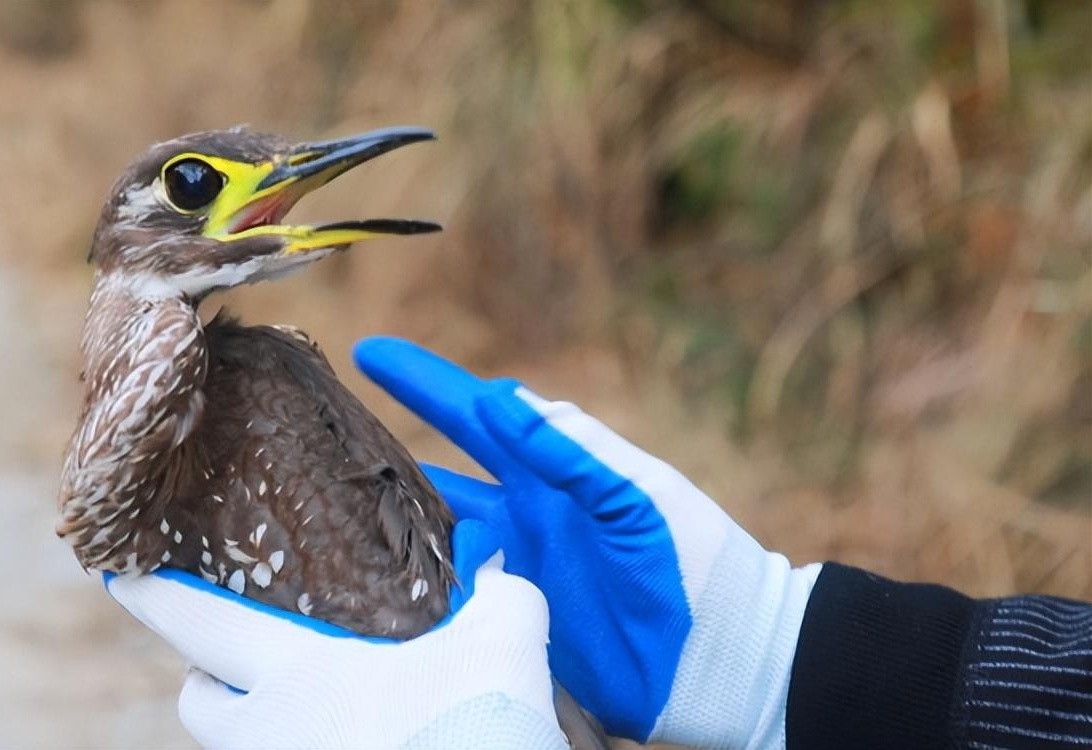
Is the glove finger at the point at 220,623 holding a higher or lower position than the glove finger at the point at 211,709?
higher

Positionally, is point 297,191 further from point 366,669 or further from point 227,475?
point 366,669

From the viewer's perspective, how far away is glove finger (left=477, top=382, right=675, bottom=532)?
141cm

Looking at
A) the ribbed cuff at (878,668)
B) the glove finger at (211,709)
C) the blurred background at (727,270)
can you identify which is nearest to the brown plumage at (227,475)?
the glove finger at (211,709)

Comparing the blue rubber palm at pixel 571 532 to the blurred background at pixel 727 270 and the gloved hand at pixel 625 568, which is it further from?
the blurred background at pixel 727 270

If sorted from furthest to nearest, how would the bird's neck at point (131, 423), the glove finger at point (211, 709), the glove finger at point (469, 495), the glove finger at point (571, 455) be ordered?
the glove finger at point (469, 495) < the glove finger at point (571, 455) < the glove finger at point (211, 709) < the bird's neck at point (131, 423)

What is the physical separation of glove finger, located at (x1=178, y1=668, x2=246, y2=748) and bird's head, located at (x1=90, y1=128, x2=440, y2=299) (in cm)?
41

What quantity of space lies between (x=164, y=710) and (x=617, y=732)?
1289 millimetres

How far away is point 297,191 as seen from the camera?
3.95 feet

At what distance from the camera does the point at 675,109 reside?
304cm

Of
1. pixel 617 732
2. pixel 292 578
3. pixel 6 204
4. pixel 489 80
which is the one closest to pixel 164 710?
pixel 617 732

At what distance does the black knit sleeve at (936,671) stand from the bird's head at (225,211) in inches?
26.2

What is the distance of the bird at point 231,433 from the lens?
1159 mm

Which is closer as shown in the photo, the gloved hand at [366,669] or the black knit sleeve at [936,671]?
the gloved hand at [366,669]

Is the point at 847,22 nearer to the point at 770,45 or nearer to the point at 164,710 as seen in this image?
the point at 770,45
